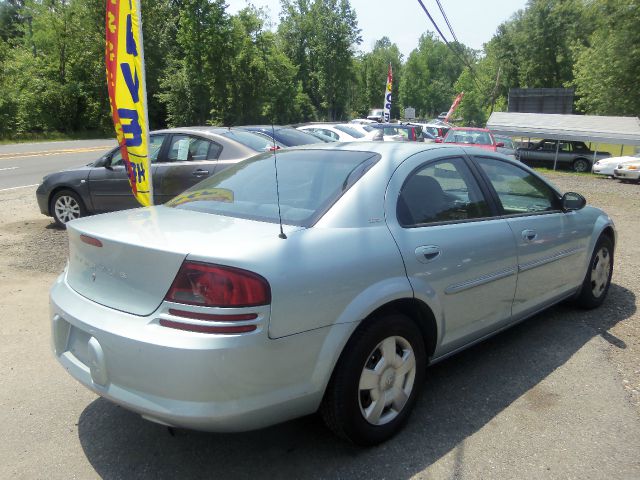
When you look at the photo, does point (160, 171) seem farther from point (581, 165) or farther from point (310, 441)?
point (581, 165)

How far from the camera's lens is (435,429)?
3.04m

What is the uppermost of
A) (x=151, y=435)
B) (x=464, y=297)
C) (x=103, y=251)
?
(x=103, y=251)

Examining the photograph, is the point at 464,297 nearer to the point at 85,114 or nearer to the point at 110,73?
the point at 110,73

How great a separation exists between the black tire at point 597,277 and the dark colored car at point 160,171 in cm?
447

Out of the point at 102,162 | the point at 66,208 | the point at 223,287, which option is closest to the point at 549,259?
the point at 223,287

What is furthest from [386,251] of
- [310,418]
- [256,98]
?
[256,98]

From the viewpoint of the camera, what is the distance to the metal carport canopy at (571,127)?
21547 millimetres

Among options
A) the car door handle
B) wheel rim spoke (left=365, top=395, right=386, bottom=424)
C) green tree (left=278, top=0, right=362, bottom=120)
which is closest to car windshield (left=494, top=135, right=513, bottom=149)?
the car door handle

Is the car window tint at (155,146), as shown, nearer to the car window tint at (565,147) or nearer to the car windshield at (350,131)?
the car windshield at (350,131)

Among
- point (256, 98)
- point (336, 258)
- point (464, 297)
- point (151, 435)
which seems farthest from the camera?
point (256, 98)

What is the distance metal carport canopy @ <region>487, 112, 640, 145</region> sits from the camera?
21547mm

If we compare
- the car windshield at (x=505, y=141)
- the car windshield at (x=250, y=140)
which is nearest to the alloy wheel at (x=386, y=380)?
the car windshield at (x=250, y=140)

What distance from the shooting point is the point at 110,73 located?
5840mm

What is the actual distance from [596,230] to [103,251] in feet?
13.4
